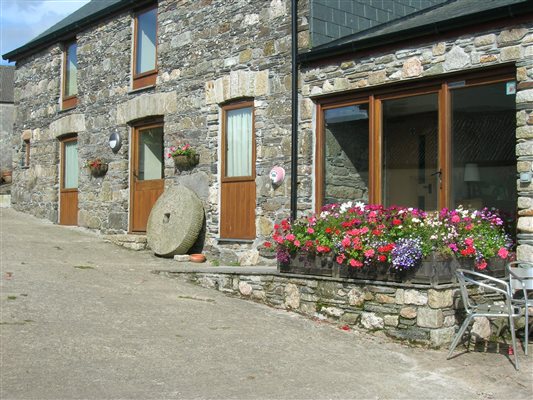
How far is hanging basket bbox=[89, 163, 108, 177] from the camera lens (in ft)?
41.2

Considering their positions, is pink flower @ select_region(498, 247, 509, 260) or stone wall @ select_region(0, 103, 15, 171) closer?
pink flower @ select_region(498, 247, 509, 260)

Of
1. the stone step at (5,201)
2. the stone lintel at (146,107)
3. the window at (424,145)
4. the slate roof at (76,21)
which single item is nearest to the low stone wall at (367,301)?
the window at (424,145)

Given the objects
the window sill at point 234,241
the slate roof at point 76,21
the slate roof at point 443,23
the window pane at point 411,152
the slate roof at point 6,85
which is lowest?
the window sill at point 234,241

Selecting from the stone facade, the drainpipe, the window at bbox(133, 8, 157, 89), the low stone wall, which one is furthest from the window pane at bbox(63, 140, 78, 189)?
the low stone wall

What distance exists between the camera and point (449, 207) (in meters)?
7.49

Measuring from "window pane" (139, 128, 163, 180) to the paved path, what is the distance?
423 centimetres

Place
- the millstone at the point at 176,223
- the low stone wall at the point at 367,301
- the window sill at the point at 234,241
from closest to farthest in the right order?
1. the low stone wall at the point at 367,301
2. the window sill at the point at 234,241
3. the millstone at the point at 176,223

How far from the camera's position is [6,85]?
31.3 m

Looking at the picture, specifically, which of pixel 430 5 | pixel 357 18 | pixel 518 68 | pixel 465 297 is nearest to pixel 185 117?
pixel 357 18

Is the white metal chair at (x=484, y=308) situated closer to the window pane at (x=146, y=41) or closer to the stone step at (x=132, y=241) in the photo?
the stone step at (x=132, y=241)

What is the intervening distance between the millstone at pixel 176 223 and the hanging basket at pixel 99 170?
2514 millimetres

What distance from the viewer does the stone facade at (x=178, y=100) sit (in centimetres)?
930

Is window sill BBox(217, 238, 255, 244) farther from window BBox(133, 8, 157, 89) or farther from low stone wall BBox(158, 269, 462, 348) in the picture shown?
window BBox(133, 8, 157, 89)

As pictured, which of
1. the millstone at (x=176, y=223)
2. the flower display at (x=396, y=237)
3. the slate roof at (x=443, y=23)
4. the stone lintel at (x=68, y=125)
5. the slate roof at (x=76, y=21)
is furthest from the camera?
the stone lintel at (x=68, y=125)
